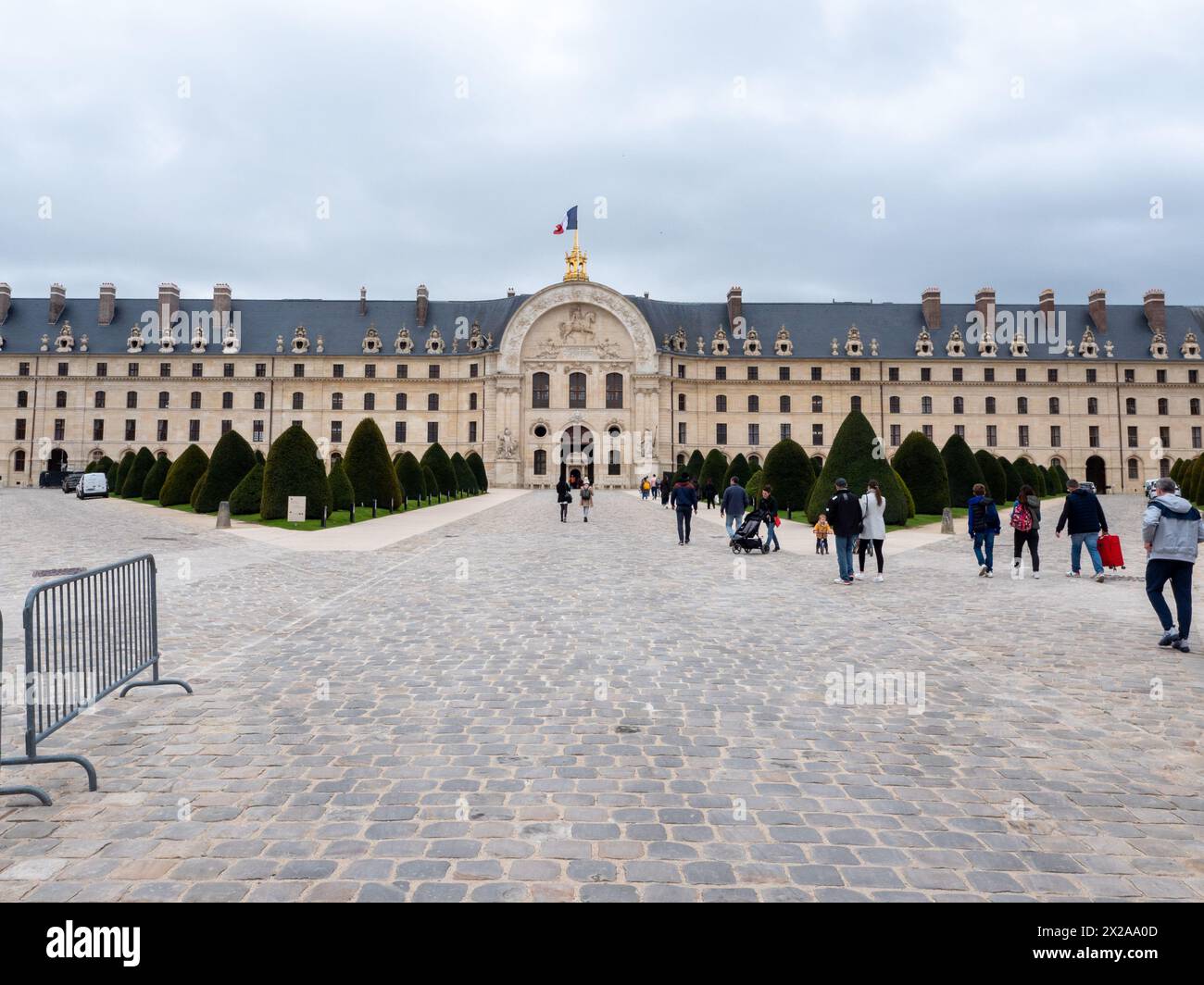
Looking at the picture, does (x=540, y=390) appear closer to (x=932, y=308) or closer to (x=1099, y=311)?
(x=932, y=308)

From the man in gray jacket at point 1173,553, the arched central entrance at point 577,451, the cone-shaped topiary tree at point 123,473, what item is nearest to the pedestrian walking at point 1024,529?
the man in gray jacket at point 1173,553

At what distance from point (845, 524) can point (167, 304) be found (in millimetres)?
73653

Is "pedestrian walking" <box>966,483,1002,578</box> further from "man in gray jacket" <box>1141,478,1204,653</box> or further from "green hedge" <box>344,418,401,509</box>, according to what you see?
"green hedge" <box>344,418,401,509</box>

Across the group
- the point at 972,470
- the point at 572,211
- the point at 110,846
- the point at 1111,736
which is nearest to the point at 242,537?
the point at 110,846

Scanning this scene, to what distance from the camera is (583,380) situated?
65.8 m

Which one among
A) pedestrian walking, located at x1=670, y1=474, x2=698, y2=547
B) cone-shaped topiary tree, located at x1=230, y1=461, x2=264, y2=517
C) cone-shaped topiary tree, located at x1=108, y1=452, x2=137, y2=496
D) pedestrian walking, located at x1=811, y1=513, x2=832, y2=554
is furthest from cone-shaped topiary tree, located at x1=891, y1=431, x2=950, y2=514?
cone-shaped topiary tree, located at x1=108, y1=452, x2=137, y2=496

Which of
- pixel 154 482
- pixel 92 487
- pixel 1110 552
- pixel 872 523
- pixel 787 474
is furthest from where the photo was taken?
pixel 92 487

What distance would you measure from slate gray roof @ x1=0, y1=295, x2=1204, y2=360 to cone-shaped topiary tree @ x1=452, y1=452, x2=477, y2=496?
21.4m

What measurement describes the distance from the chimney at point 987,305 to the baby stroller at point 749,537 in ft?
208

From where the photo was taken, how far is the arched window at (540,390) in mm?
65812

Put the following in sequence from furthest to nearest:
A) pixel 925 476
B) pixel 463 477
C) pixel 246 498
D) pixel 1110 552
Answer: pixel 463 477 < pixel 925 476 < pixel 246 498 < pixel 1110 552

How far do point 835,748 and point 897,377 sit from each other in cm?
6995

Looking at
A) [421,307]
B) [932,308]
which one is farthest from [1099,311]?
[421,307]

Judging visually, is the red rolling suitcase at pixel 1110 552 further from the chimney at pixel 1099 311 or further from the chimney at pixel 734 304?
the chimney at pixel 1099 311
